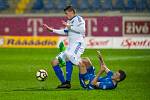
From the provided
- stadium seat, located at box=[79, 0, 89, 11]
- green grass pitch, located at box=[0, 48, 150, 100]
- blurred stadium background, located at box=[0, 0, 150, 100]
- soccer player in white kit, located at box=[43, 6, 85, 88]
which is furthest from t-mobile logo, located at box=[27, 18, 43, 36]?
soccer player in white kit, located at box=[43, 6, 85, 88]

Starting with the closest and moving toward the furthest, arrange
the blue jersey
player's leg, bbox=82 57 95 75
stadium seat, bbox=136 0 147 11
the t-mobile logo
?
the blue jersey
player's leg, bbox=82 57 95 75
the t-mobile logo
stadium seat, bbox=136 0 147 11

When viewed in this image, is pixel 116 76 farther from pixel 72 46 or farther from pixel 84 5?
pixel 84 5

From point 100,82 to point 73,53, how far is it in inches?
44.2

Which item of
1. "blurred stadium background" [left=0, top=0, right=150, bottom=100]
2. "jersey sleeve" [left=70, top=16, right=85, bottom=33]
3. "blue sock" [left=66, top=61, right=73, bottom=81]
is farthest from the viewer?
"blurred stadium background" [left=0, top=0, right=150, bottom=100]

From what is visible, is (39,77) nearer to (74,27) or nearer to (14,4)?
(74,27)

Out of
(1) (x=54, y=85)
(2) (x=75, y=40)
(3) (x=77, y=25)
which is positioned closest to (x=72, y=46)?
(2) (x=75, y=40)

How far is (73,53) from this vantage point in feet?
51.1

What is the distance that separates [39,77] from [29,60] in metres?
10.9

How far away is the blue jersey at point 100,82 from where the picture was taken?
48.8 feet

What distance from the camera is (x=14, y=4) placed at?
42844 mm

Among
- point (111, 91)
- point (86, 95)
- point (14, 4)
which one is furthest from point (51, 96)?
point (14, 4)

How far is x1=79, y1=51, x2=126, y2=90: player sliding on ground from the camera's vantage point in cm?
1465

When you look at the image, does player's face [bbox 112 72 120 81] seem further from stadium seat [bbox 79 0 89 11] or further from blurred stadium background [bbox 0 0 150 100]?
stadium seat [bbox 79 0 89 11]

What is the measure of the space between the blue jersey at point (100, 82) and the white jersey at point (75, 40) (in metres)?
0.47
